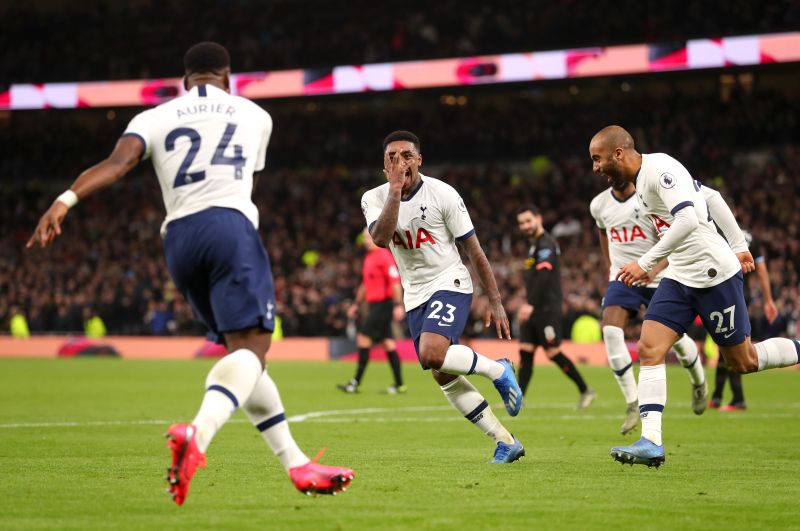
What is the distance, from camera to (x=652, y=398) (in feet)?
27.4

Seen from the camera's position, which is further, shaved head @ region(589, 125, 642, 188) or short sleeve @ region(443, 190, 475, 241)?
short sleeve @ region(443, 190, 475, 241)

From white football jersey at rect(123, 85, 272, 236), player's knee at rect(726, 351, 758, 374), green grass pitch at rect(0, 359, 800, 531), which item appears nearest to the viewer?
green grass pitch at rect(0, 359, 800, 531)

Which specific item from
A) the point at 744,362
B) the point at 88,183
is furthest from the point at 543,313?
the point at 88,183

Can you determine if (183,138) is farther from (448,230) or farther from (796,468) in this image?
(796,468)

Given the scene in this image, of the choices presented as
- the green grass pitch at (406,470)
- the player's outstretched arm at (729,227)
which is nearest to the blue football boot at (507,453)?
the green grass pitch at (406,470)

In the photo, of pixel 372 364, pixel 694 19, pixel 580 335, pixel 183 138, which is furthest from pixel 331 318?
pixel 183 138

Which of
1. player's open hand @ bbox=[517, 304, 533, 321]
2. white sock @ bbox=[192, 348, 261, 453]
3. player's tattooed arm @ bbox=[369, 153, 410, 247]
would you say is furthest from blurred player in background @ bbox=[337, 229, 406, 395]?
white sock @ bbox=[192, 348, 261, 453]

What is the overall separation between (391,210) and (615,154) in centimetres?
178

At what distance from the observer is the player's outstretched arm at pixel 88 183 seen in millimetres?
5492

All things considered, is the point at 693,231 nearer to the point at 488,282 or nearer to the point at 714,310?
the point at 714,310

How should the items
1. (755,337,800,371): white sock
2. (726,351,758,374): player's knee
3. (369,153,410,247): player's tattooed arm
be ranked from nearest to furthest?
(369,153,410,247): player's tattooed arm → (726,351,758,374): player's knee → (755,337,800,371): white sock

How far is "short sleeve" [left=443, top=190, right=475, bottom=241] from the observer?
A: 27.6 feet

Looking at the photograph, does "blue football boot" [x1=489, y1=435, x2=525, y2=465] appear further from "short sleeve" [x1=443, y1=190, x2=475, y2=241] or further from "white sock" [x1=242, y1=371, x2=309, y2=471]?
"white sock" [x1=242, y1=371, x2=309, y2=471]

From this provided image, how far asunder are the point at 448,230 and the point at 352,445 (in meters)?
2.37
